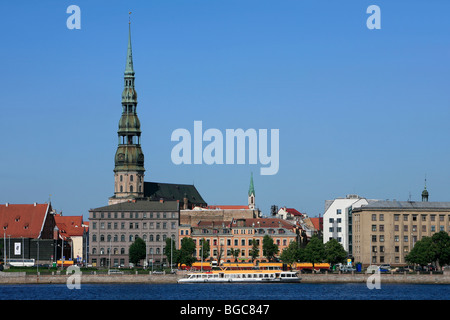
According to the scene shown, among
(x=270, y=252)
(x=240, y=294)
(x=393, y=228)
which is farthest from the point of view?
(x=270, y=252)

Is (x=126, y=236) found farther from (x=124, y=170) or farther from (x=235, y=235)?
(x=124, y=170)

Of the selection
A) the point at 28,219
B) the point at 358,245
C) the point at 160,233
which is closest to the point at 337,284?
the point at 358,245

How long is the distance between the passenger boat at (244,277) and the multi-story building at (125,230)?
43.3 meters

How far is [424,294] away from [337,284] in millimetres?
23183

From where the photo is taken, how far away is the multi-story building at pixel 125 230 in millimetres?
165000

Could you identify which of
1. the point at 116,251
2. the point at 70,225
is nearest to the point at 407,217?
the point at 116,251

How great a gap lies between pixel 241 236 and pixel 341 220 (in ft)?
58.4

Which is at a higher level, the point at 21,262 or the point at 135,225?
the point at 135,225

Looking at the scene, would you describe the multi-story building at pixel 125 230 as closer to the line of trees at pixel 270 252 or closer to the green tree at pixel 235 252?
the line of trees at pixel 270 252

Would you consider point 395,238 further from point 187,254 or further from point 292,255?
point 187,254

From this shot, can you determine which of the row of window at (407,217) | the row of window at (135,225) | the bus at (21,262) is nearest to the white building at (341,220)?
the row of window at (407,217)

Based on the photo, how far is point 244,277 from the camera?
121688 mm

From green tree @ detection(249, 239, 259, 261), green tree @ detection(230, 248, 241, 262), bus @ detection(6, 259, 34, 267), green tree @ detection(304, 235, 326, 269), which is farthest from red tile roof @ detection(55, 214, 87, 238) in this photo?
green tree @ detection(304, 235, 326, 269)

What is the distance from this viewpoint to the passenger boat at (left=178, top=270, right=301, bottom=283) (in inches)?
4658
